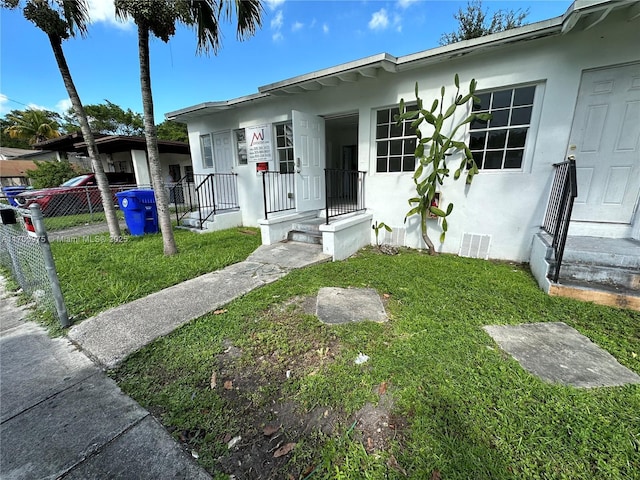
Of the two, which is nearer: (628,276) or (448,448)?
(448,448)

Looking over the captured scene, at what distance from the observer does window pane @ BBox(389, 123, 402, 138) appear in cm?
496

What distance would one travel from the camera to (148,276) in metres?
3.67

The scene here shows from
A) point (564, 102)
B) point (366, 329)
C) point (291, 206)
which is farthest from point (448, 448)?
point (291, 206)

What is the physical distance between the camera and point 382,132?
5.16 m

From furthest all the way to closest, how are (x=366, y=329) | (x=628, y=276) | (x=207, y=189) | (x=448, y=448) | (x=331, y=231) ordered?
1. (x=207, y=189)
2. (x=331, y=231)
3. (x=628, y=276)
4. (x=366, y=329)
5. (x=448, y=448)

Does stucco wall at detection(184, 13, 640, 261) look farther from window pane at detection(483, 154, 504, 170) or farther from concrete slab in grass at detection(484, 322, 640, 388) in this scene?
concrete slab in grass at detection(484, 322, 640, 388)

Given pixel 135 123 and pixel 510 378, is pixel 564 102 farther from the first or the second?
pixel 135 123

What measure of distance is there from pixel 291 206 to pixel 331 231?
2348 mm

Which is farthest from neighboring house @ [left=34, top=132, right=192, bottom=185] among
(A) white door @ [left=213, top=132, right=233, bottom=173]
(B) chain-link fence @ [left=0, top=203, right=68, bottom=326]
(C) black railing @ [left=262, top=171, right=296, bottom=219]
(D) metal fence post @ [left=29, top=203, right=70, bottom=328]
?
(D) metal fence post @ [left=29, top=203, right=70, bottom=328]

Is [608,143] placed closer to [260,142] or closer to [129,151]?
[260,142]

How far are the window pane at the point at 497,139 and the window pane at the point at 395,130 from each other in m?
1.47

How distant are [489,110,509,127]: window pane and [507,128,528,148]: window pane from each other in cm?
18

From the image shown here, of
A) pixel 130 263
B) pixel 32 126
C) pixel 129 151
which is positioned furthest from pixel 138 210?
pixel 32 126

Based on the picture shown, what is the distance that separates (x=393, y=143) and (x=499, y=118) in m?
1.69
